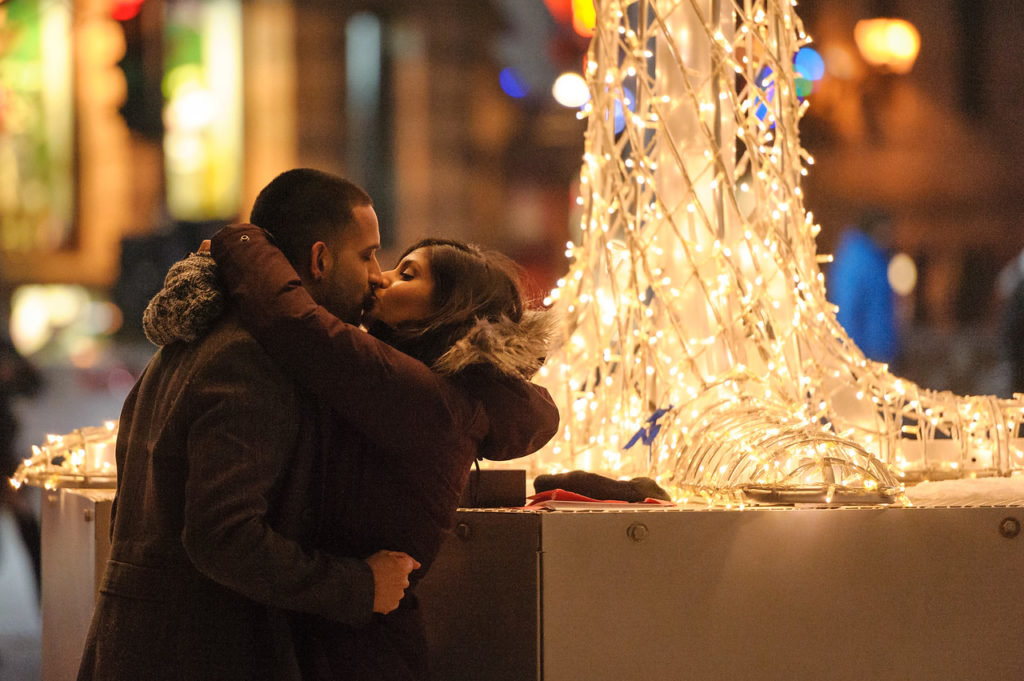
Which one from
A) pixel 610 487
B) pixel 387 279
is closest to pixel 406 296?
pixel 387 279

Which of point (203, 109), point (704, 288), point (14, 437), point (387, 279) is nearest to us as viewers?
point (387, 279)

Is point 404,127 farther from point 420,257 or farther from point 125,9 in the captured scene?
point 420,257

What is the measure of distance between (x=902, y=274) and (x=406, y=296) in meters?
3.34

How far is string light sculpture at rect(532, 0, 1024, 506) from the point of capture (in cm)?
153

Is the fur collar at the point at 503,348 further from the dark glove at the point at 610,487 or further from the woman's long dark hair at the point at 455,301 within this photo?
the dark glove at the point at 610,487

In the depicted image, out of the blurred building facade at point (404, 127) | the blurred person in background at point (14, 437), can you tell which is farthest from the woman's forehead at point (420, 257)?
the blurred building facade at point (404, 127)

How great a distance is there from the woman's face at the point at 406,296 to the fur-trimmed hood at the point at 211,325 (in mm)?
61

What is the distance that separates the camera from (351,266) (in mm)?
999

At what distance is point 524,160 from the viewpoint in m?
4.14

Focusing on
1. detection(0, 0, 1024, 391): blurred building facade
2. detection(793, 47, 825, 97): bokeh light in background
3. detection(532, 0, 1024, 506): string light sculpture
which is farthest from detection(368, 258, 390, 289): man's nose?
detection(793, 47, 825, 97): bokeh light in background

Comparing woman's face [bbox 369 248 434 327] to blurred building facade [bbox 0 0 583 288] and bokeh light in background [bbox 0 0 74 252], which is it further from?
bokeh light in background [bbox 0 0 74 252]

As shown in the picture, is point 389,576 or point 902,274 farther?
point 902,274

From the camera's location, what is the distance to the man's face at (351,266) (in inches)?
39.0

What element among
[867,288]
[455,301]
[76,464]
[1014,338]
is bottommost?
[76,464]
